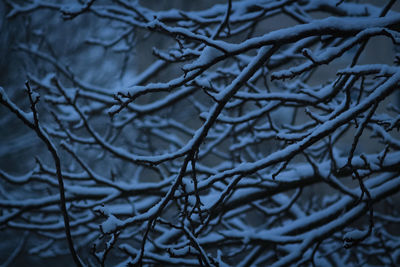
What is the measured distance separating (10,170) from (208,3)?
6648mm

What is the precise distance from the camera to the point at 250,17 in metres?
3.07

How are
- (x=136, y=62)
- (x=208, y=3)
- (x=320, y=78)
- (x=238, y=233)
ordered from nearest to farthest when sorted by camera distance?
(x=238, y=233) < (x=208, y=3) < (x=136, y=62) < (x=320, y=78)

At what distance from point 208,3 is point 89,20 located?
3693mm

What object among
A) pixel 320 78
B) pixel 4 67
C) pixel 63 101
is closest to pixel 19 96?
pixel 4 67

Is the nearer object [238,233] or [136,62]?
[238,233]

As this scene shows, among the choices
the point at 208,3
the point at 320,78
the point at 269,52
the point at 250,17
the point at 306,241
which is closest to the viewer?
the point at 269,52

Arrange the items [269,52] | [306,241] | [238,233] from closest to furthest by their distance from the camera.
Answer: [269,52], [306,241], [238,233]

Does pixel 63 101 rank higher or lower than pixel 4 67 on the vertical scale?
lower

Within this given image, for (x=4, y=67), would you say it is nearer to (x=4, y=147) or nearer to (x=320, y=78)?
(x=4, y=147)

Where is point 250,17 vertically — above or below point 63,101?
above

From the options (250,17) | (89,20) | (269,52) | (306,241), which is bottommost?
(306,241)

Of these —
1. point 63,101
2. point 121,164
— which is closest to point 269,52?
point 63,101

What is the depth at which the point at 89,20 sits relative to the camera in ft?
25.3

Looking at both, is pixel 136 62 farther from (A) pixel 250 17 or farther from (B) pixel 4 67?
(A) pixel 250 17
